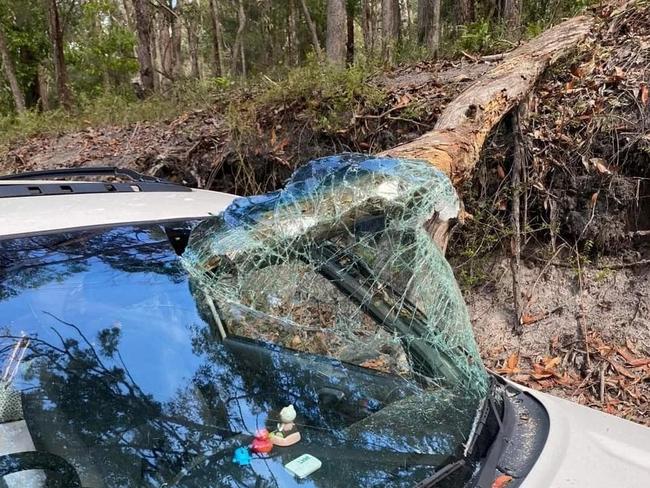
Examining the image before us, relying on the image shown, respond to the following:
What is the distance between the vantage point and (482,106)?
3.48 metres

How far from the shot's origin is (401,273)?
1.92 metres

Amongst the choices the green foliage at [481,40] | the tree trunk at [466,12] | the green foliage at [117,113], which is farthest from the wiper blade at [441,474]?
the tree trunk at [466,12]

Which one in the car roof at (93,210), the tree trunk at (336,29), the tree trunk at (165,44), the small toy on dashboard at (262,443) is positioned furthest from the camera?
the tree trunk at (165,44)

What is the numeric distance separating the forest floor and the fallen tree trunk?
0.20 m

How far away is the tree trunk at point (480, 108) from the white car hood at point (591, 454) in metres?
0.83

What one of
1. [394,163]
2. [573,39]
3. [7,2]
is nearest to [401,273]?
[394,163]

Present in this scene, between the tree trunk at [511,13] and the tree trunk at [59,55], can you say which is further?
the tree trunk at [59,55]

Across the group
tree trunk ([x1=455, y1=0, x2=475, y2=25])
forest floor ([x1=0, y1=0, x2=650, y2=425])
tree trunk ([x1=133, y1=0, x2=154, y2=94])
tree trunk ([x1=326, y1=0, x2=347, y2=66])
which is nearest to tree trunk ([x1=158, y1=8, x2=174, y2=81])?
tree trunk ([x1=133, y1=0, x2=154, y2=94])

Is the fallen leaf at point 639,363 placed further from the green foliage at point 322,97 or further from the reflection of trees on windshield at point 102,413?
the reflection of trees on windshield at point 102,413

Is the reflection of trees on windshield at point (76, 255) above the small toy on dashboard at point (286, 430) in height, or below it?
above

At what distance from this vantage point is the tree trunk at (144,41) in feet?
34.9

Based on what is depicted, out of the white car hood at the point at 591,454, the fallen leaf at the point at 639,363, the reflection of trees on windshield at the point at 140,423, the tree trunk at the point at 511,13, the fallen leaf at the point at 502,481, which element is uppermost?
the tree trunk at the point at 511,13

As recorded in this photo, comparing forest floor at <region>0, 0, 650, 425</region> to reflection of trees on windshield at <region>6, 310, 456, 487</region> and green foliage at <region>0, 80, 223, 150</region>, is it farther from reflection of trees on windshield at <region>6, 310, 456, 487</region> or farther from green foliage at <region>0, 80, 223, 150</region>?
green foliage at <region>0, 80, 223, 150</region>

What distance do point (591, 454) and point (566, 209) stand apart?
2.82 metres
